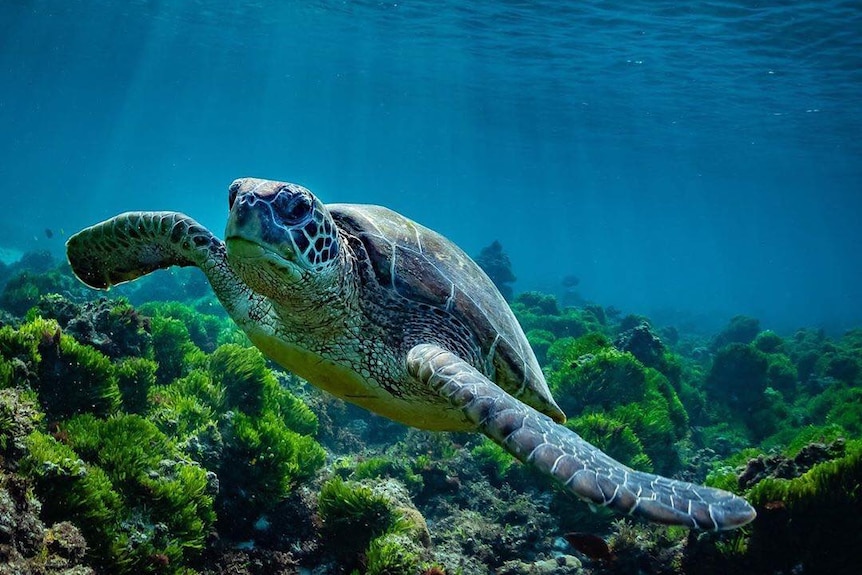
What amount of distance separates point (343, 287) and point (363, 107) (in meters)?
52.9

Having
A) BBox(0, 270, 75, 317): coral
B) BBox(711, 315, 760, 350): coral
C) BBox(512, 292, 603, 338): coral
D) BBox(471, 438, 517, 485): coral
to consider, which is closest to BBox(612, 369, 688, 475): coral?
BBox(471, 438, 517, 485): coral

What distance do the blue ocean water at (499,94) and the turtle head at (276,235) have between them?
74.1ft

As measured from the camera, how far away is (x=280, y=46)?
35.3 meters

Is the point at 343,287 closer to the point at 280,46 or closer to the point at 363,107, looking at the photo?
the point at 280,46

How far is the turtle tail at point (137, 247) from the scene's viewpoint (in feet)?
12.8

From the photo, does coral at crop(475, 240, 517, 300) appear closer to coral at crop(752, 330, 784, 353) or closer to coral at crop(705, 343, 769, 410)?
coral at crop(752, 330, 784, 353)

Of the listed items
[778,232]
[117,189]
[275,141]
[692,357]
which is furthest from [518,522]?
[117,189]

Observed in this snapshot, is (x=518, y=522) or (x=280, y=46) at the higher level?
(x=280, y=46)

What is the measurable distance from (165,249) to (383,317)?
2136mm

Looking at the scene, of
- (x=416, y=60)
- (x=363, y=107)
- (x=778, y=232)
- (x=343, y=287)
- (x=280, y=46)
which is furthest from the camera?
(x=778, y=232)

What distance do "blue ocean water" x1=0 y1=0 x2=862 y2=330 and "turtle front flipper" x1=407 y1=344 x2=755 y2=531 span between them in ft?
74.5

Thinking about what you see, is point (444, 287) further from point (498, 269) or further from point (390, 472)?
point (498, 269)

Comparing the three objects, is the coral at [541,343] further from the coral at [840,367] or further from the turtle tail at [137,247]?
the turtle tail at [137,247]

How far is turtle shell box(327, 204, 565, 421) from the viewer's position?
3.72m
